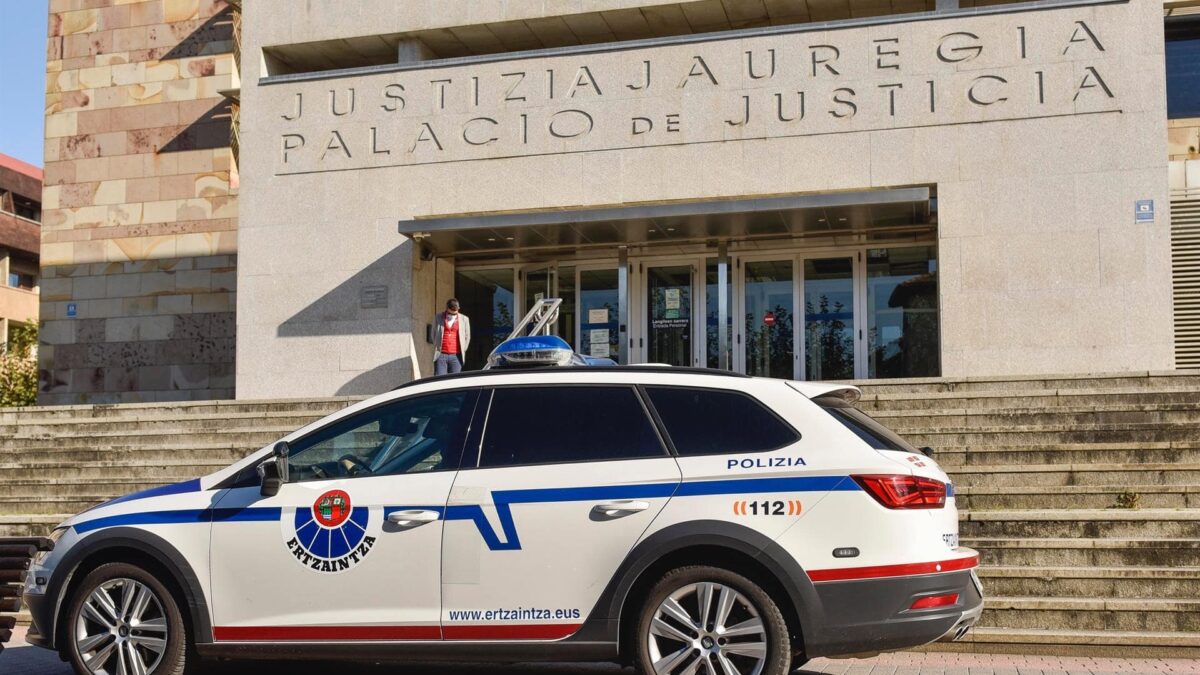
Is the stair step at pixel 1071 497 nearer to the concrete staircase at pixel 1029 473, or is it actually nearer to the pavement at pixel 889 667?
the concrete staircase at pixel 1029 473

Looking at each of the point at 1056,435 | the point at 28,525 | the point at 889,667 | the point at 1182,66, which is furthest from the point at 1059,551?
the point at 1182,66

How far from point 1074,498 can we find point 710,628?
17.5 feet

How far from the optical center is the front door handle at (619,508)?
19.0 feet

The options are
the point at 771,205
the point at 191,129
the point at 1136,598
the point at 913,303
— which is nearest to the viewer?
the point at 1136,598

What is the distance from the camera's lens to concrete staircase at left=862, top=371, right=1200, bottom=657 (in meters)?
7.80

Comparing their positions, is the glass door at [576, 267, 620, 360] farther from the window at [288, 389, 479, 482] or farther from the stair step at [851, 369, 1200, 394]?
the window at [288, 389, 479, 482]

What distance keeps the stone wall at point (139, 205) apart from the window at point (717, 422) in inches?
751

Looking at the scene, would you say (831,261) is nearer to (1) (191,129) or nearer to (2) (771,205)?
(2) (771,205)

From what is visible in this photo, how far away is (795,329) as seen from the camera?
19.1m

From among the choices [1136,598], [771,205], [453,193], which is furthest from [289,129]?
[1136,598]

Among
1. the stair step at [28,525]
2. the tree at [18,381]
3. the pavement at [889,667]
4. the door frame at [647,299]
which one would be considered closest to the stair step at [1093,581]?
the pavement at [889,667]

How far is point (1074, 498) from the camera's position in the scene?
9.87 m

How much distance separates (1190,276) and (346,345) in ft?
41.8

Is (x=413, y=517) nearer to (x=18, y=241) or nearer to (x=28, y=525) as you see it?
(x=28, y=525)
